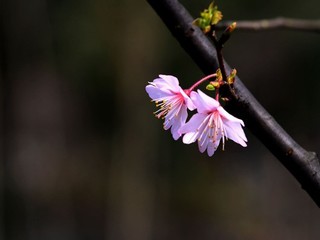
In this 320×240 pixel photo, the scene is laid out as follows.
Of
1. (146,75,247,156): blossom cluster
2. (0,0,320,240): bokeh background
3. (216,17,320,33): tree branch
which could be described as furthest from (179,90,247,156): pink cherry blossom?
(0,0,320,240): bokeh background

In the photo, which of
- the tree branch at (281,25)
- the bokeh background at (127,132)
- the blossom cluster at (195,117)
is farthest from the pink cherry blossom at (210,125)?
the bokeh background at (127,132)

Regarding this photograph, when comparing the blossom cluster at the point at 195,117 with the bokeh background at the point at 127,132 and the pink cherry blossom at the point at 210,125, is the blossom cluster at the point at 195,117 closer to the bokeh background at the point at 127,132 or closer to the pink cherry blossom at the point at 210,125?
the pink cherry blossom at the point at 210,125

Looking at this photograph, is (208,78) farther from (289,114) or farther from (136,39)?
(289,114)

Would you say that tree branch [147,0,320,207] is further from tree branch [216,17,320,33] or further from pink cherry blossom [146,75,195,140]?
tree branch [216,17,320,33]

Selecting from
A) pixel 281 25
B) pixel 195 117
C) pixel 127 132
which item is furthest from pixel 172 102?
pixel 127 132

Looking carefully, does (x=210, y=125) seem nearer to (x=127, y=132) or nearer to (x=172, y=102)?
(x=172, y=102)

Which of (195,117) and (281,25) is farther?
(281,25)

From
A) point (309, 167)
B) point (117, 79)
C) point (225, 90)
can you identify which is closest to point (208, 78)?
point (225, 90)
